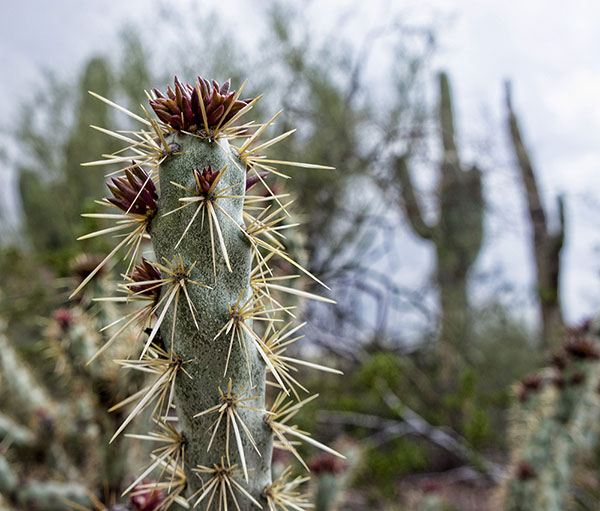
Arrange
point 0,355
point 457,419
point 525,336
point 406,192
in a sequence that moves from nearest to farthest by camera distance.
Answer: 1. point 0,355
2. point 457,419
3. point 406,192
4. point 525,336

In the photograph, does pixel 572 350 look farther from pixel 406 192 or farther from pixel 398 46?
pixel 398 46

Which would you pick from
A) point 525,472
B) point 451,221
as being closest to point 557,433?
point 525,472

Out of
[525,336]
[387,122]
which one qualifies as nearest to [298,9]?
[387,122]

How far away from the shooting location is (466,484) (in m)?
3.77

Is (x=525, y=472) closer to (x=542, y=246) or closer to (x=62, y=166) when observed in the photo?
(x=542, y=246)

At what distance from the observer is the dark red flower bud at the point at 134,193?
60 cm

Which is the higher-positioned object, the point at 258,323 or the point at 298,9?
the point at 298,9

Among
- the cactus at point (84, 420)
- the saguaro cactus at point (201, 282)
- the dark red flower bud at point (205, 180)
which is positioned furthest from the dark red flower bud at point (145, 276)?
the cactus at point (84, 420)

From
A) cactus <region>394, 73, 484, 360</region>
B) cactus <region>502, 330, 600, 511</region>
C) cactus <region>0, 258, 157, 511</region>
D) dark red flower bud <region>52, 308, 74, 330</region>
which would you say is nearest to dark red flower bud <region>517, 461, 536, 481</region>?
cactus <region>502, 330, 600, 511</region>

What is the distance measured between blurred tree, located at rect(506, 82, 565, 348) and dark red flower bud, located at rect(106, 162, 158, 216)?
3.85 metres

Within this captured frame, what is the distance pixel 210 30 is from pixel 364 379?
3.09m

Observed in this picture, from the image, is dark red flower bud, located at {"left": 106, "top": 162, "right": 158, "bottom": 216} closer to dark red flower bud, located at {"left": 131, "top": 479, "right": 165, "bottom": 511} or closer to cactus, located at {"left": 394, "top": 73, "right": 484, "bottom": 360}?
dark red flower bud, located at {"left": 131, "top": 479, "right": 165, "bottom": 511}

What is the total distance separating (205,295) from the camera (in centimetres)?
61

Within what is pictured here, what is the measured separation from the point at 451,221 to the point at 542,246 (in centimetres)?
80
